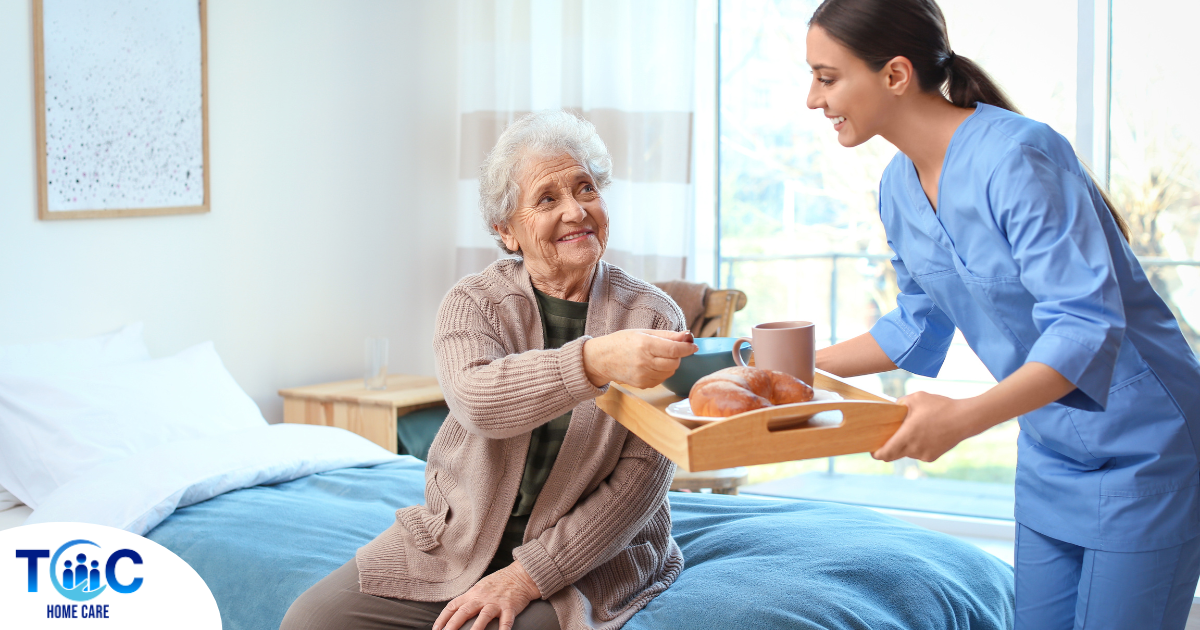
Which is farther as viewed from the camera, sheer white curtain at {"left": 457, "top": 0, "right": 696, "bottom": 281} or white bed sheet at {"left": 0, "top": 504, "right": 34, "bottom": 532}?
sheer white curtain at {"left": 457, "top": 0, "right": 696, "bottom": 281}

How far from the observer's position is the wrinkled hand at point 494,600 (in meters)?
1.50

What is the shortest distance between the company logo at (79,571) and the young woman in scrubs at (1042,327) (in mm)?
1452

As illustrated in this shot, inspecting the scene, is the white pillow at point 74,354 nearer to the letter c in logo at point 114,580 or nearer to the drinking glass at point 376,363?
the drinking glass at point 376,363

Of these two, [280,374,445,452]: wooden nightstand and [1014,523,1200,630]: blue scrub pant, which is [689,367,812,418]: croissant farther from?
[280,374,445,452]: wooden nightstand

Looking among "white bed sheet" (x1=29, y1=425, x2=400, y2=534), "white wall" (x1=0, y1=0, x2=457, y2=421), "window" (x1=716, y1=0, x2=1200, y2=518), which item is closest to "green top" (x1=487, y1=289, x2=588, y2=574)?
"white bed sheet" (x1=29, y1=425, x2=400, y2=534)

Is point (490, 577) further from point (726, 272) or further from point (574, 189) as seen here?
point (726, 272)

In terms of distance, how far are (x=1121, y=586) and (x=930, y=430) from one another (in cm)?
44

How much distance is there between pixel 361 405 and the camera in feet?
10.8

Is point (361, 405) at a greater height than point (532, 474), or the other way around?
point (532, 474)

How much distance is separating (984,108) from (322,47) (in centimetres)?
278

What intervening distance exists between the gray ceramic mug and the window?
192 centimetres

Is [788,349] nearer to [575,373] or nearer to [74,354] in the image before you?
[575,373]

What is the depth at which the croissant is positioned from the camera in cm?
117

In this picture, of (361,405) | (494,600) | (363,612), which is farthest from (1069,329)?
(361,405)
